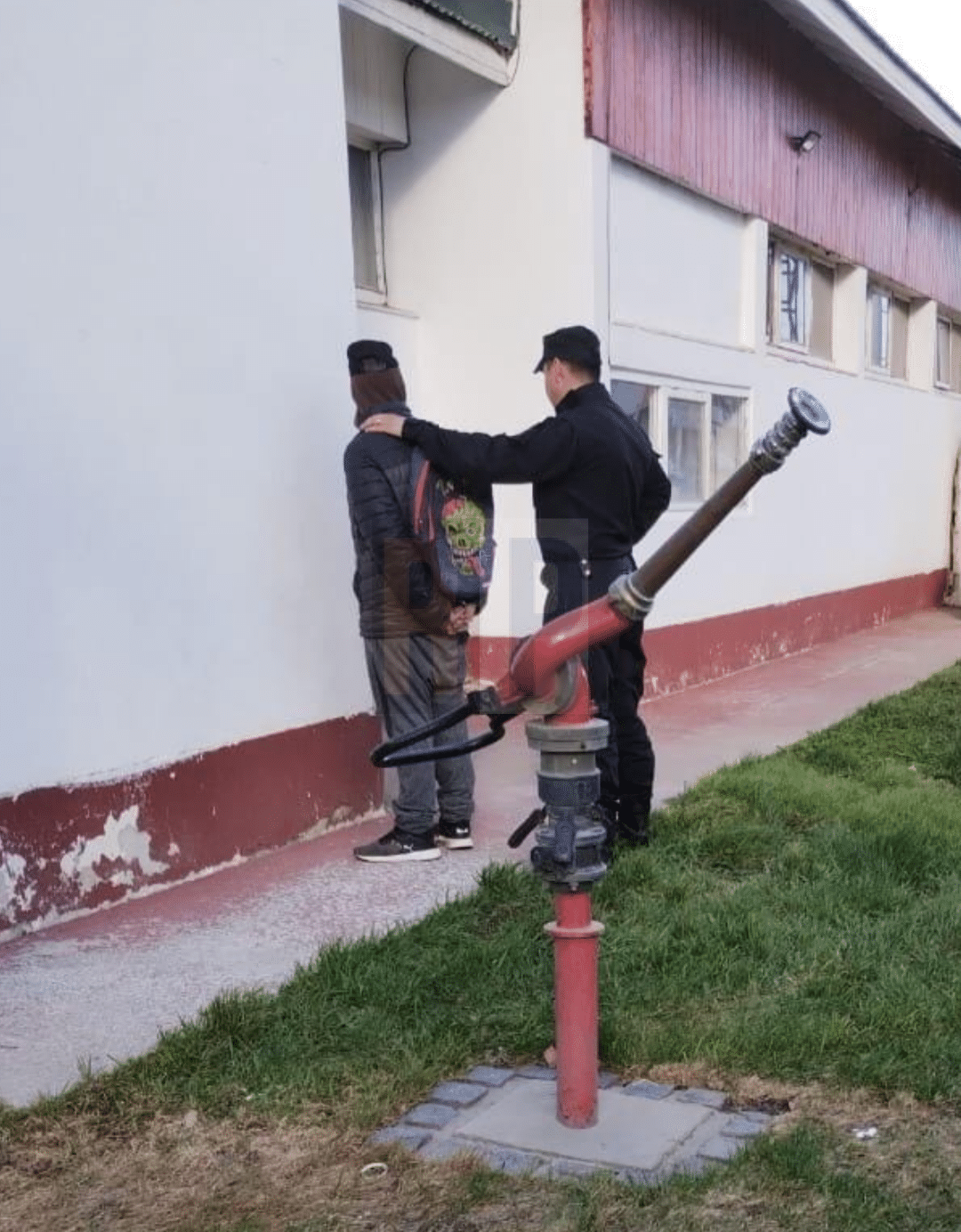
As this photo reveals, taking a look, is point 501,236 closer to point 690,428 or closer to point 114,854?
point 690,428

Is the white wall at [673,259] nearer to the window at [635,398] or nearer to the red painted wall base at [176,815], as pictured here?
the window at [635,398]

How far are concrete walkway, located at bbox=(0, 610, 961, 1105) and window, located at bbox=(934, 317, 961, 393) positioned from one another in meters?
9.57

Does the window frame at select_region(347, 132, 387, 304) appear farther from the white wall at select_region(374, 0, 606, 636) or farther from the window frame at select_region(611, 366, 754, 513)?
the window frame at select_region(611, 366, 754, 513)

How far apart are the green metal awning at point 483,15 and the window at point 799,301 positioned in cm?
365

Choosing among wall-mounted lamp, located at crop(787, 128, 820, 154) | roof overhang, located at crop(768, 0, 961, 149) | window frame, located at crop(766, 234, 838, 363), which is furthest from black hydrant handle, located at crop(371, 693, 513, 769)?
wall-mounted lamp, located at crop(787, 128, 820, 154)

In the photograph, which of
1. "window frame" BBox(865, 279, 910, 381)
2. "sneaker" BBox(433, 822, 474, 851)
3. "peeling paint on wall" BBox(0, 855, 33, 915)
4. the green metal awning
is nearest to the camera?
"peeling paint on wall" BBox(0, 855, 33, 915)

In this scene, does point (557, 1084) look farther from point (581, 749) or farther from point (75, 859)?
point (75, 859)

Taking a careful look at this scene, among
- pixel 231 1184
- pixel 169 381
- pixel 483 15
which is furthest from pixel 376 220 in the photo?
pixel 231 1184

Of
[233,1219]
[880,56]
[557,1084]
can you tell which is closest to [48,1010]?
[233,1219]

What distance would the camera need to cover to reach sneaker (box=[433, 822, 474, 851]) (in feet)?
16.5

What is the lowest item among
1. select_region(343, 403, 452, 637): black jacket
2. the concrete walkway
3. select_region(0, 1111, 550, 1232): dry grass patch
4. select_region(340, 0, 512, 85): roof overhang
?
select_region(0, 1111, 550, 1232): dry grass patch

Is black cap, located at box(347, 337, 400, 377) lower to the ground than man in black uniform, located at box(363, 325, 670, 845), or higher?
higher

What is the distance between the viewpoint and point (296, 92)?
5059mm

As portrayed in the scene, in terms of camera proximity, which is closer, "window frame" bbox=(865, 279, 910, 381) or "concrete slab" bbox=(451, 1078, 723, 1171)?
"concrete slab" bbox=(451, 1078, 723, 1171)
